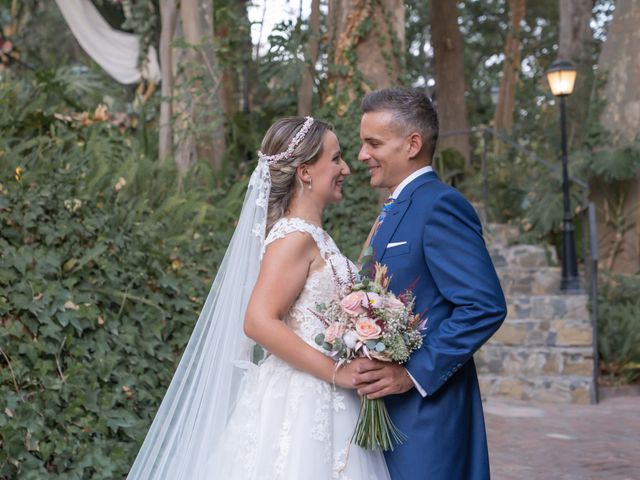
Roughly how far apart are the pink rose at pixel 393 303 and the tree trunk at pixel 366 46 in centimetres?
768

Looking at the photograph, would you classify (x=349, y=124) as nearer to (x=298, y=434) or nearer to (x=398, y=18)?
(x=398, y=18)

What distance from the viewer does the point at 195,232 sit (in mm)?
7426

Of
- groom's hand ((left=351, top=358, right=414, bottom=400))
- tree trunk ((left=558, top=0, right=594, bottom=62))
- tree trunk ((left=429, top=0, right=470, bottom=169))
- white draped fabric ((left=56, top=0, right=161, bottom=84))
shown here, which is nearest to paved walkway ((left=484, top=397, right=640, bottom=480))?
groom's hand ((left=351, top=358, right=414, bottom=400))

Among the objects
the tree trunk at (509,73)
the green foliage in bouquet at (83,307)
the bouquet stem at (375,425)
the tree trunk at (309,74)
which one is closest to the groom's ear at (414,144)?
the bouquet stem at (375,425)

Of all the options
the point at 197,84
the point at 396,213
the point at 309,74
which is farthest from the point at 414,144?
the point at 309,74

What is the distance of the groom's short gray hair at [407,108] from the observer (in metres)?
2.99

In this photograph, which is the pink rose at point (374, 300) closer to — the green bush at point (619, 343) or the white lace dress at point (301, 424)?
the white lace dress at point (301, 424)

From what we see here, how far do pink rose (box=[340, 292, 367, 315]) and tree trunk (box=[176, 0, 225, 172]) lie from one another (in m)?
6.71

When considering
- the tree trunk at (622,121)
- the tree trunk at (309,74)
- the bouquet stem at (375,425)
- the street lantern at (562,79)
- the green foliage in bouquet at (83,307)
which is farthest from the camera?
the tree trunk at (622,121)

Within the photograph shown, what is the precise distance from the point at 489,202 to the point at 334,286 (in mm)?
12271

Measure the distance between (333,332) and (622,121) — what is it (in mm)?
12750

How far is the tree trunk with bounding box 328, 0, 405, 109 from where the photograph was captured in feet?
33.4

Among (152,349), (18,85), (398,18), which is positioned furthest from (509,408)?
(18,85)

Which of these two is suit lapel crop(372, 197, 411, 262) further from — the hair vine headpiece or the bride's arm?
the hair vine headpiece
